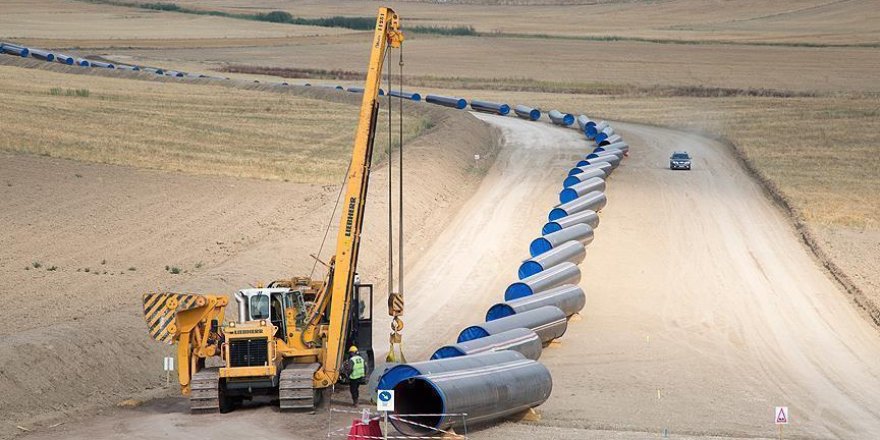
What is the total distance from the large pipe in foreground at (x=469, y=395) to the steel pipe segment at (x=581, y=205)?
77.9ft

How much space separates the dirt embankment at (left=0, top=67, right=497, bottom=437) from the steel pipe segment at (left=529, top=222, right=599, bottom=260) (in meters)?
5.40

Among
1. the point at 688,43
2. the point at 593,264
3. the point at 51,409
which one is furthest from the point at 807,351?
the point at 688,43

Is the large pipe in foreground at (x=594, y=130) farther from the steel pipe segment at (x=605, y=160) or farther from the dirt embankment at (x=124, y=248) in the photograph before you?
the dirt embankment at (x=124, y=248)

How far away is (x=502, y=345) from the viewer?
30641 millimetres

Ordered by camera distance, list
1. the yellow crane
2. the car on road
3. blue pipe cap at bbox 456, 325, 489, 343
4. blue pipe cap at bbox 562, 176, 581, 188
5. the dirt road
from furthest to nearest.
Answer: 1. the car on road
2. blue pipe cap at bbox 562, 176, 581, 188
3. blue pipe cap at bbox 456, 325, 489, 343
4. the dirt road
5. the yellow crane

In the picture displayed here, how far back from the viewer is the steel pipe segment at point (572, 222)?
48406 mm

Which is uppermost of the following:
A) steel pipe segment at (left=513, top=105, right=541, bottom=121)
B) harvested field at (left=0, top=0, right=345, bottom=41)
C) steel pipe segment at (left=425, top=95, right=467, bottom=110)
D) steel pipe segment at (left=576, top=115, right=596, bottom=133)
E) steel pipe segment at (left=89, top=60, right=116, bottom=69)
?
harvested field at (left=0, top=0, right=345, bottom=41)

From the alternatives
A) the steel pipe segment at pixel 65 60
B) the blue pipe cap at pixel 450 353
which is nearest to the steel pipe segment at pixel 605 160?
the blue pipe cap at pixel 450 353

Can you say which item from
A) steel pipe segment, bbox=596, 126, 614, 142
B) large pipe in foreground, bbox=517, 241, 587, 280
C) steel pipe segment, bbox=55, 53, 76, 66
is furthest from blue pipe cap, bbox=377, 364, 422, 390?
steel pipe segment, bbox=55, 53, 76, 66

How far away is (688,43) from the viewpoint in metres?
158

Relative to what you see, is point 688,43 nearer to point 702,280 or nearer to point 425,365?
point 702,280

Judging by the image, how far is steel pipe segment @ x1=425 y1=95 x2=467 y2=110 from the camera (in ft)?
328

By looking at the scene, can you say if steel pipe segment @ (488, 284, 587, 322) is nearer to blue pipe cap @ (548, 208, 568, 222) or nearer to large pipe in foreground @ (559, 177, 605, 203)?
blue pipe cap @ (548, 208, 568, 222)

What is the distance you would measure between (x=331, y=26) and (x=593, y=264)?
502 ft
